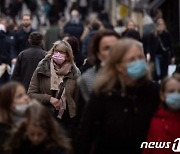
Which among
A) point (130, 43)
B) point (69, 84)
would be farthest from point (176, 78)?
point (69, 84)

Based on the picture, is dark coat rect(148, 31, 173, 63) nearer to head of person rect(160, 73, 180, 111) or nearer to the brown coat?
the brown coat

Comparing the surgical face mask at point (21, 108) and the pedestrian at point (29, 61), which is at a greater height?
the surgical face mask at point (21, 108)

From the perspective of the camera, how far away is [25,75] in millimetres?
12891

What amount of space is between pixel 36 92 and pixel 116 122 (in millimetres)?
3999

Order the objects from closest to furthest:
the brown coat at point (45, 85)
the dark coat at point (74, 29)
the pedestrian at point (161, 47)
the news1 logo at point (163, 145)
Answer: the news1 logo at point (163, 145), the brown coat at point (45, 85), the pedestrian at point (161, 47), the dark coat at point (74, 29)

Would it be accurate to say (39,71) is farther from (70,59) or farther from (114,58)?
(114,58)

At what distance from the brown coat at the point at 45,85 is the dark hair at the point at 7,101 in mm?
3533

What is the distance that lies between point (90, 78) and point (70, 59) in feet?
10.2

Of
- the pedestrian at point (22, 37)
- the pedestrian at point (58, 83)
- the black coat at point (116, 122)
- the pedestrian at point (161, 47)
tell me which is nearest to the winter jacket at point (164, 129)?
the black coat at point (116, 122)

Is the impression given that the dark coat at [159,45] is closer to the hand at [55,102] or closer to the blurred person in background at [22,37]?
the blurred person in background at [22,37]

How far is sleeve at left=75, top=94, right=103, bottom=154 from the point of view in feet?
22.8

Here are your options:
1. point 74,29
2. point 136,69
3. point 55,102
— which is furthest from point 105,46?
point 74,29

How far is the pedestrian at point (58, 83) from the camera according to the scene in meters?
10.6

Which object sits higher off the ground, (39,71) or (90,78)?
(90,78)
